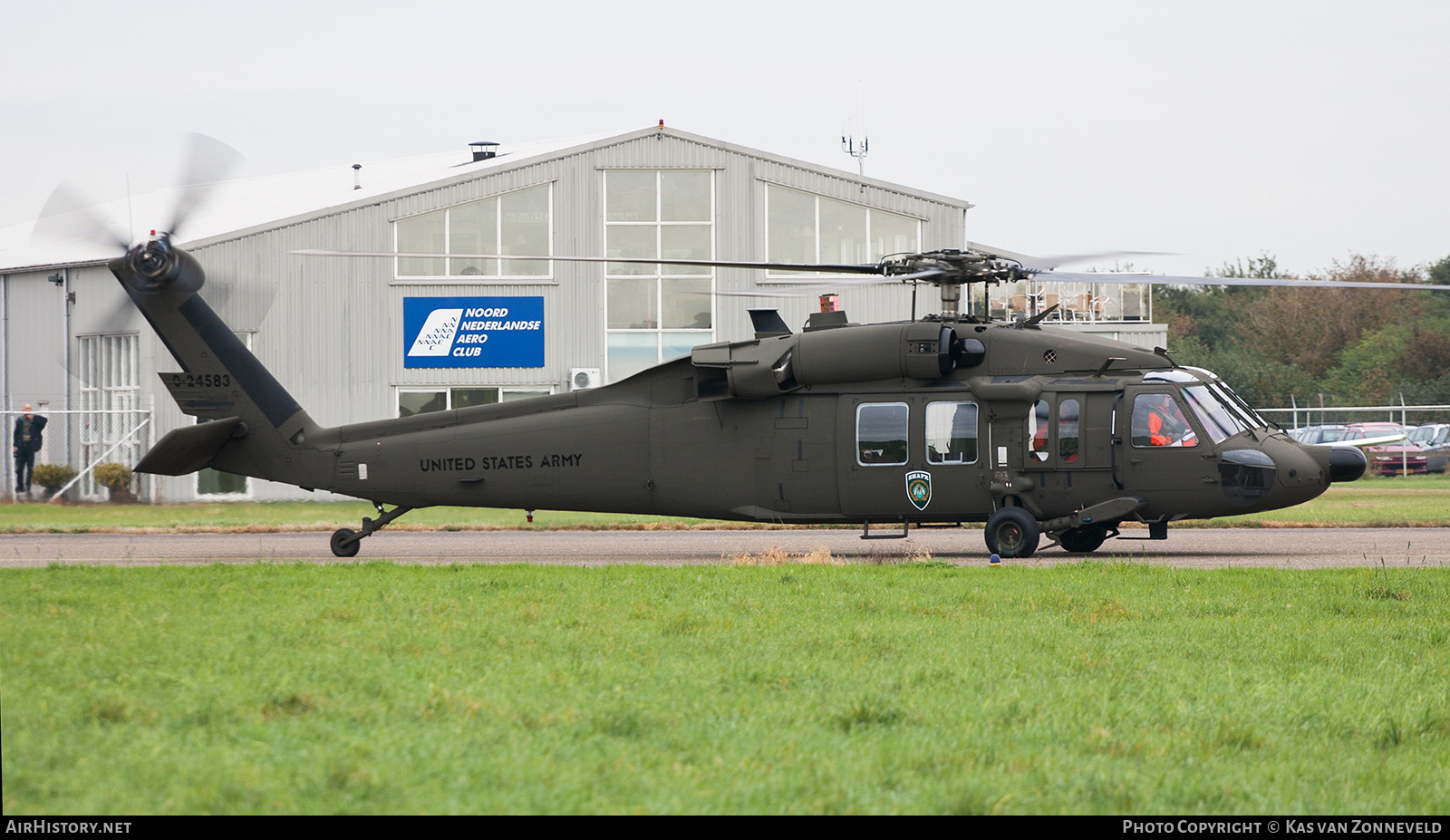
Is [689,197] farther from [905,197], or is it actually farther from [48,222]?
[48,222]

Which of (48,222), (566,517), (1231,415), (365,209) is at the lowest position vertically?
(566,517)

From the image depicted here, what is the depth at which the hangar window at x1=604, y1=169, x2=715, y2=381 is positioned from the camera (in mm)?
28766

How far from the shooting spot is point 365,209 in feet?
91.7

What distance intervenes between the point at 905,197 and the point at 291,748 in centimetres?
2575

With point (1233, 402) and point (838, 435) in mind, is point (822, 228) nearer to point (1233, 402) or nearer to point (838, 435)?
point (838, 435)

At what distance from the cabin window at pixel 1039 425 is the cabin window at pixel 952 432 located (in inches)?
25.4

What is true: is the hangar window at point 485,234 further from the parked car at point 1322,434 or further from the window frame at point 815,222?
the parked car at point 1322,434

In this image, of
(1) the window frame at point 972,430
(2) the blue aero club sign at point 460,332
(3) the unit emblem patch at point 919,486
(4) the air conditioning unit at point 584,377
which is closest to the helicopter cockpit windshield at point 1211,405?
(1) the window frame at point 972,430

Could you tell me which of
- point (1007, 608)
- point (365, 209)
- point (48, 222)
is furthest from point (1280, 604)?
point (365, 209)

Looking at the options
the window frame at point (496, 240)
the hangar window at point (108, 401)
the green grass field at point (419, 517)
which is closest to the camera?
the green grass field at point (419, 517)

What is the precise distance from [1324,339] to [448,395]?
55211 mm

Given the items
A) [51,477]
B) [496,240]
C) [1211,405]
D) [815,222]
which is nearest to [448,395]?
Answer: [496,240]

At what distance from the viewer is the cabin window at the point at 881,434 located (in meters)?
15.5

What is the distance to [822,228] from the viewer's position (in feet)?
95.5
